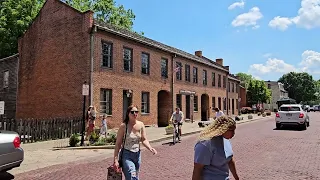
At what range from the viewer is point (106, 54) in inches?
786

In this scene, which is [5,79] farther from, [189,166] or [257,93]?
[257,93]

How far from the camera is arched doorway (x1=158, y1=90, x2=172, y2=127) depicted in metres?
26.7

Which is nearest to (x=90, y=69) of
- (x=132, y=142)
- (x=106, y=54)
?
(x=106, y=54)

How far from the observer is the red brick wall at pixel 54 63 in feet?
63.1

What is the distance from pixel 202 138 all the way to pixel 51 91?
19567mm

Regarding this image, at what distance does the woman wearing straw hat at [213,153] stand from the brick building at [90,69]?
52.1 feet

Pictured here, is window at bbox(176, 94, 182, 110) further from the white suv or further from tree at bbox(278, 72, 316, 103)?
tree at bbox(278, 72, 316, 103)

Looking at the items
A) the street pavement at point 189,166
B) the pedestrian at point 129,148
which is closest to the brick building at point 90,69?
the street pavement at point 189,166

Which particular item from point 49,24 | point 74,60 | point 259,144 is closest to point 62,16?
point 49,24

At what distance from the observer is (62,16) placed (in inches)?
827

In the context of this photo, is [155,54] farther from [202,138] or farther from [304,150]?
[202,138]

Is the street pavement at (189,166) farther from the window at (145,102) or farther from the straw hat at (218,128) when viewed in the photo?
the window at (145,102)

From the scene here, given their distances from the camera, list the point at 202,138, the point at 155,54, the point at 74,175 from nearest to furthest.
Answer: the point at 202,138, the point at 74,175, the point at 155,54

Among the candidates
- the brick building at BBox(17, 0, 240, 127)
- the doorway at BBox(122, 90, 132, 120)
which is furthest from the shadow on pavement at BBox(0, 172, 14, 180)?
the doorway at BBox(122, 90, 132, 120)
